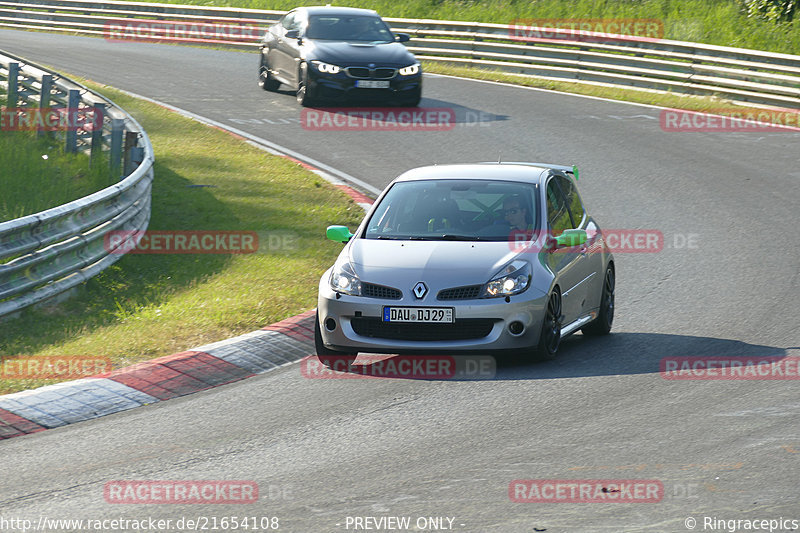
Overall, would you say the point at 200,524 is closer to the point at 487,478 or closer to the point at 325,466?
the point at 325,466

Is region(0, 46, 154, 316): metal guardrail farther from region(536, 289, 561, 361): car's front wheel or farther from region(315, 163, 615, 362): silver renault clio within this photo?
region(536, 289, 561, 361): car's front wheel

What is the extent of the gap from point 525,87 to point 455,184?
17222 millimetres

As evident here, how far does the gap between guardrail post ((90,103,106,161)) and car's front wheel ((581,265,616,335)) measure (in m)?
8.21

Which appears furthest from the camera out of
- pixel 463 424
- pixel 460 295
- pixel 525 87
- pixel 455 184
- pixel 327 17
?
pixel 525 87

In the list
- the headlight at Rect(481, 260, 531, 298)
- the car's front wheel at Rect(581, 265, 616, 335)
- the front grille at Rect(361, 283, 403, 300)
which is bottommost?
the car's front wheel at Rect(581, 265, 616, 335)

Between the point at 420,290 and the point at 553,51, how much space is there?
65.7 feet

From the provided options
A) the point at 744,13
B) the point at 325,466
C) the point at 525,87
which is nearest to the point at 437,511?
the point at 325,466

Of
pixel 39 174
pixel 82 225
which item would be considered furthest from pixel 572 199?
pixel 39 174

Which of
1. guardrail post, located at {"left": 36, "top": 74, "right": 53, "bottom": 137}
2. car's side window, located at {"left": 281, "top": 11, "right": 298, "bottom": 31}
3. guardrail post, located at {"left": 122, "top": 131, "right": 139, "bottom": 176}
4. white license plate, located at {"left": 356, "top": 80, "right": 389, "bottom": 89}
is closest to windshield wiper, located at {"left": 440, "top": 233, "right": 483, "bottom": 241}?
guardrail post, located at {"left": 122, "top": 131, "right": 139, "bottom": 176}

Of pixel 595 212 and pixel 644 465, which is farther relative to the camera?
pixel 595 212

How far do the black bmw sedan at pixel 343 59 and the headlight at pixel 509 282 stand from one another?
1356 cm

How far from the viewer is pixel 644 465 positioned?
6.47 m

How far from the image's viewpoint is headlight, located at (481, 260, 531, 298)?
9.02 m

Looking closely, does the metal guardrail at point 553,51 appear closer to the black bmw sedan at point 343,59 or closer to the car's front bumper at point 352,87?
the black bmw sedan at point 343,59
